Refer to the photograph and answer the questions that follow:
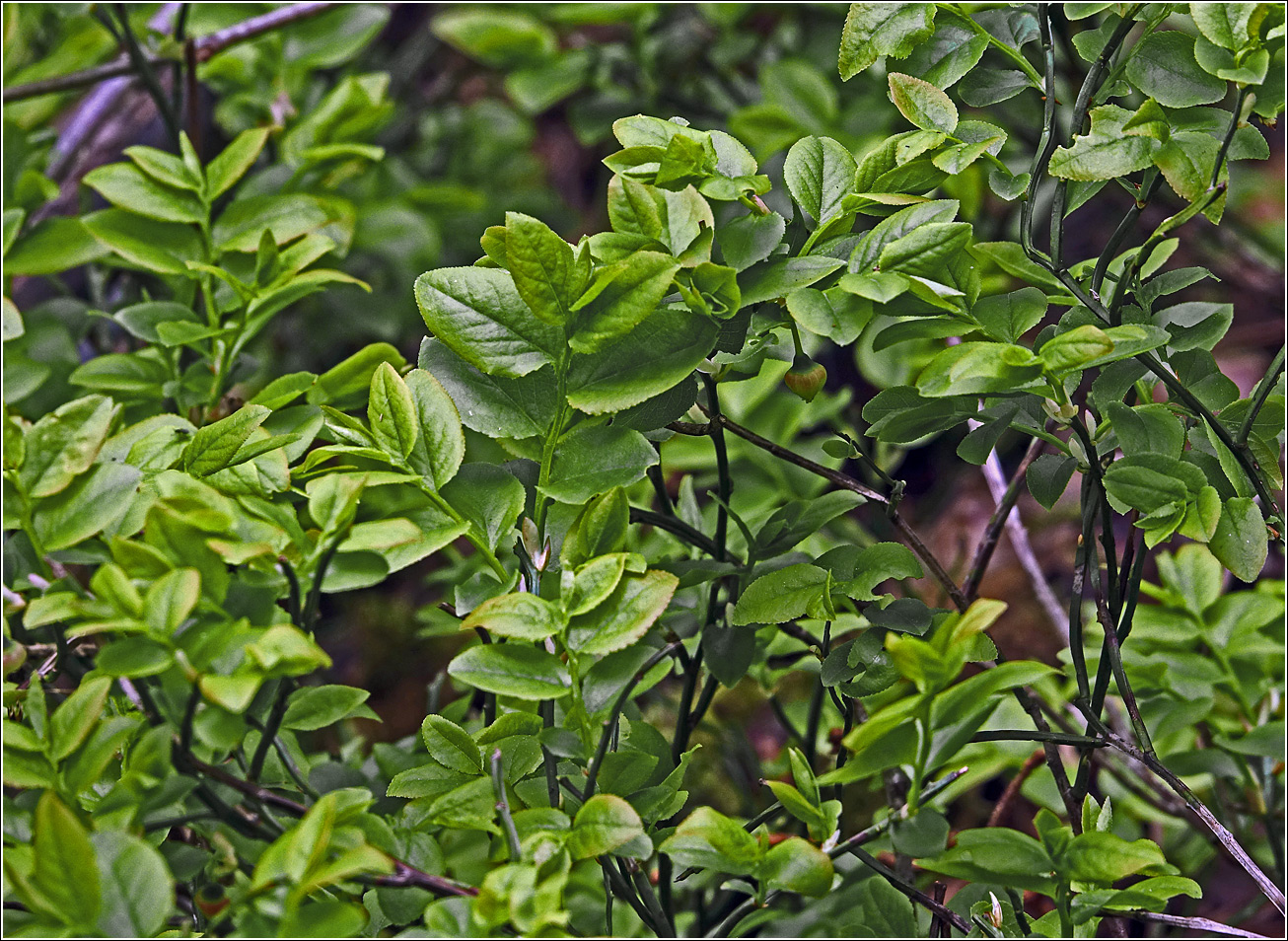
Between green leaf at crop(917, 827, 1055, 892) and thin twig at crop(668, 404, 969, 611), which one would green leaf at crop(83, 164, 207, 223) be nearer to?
thin twig at crop(668, 404, 969, 611)

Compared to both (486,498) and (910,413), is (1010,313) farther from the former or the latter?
(486,498)

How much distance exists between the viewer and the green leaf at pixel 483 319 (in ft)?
1.73

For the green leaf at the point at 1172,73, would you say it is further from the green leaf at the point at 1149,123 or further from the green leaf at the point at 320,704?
the green leaf at the point at 320,704

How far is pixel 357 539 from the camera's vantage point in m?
0.46

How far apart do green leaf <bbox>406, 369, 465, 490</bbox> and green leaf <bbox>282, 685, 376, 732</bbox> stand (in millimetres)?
117

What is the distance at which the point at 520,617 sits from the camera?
0.48 metres

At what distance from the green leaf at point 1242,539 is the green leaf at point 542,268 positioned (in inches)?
14.0

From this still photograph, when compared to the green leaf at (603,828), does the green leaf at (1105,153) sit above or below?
above

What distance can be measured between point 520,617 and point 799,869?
0.56ft

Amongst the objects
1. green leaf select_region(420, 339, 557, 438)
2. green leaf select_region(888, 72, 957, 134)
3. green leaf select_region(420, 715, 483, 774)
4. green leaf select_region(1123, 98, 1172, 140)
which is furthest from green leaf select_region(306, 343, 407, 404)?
green leaf select_region(1123, 98, 1172, 140)

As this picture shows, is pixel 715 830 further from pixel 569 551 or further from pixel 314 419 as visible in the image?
pixel 314 419

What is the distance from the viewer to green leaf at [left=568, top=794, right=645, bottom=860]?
455 millimetres

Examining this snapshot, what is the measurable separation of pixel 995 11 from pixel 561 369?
1.24 ft

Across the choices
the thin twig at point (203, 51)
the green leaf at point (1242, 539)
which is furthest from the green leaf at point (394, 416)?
the thin twig at point (203, 51)
